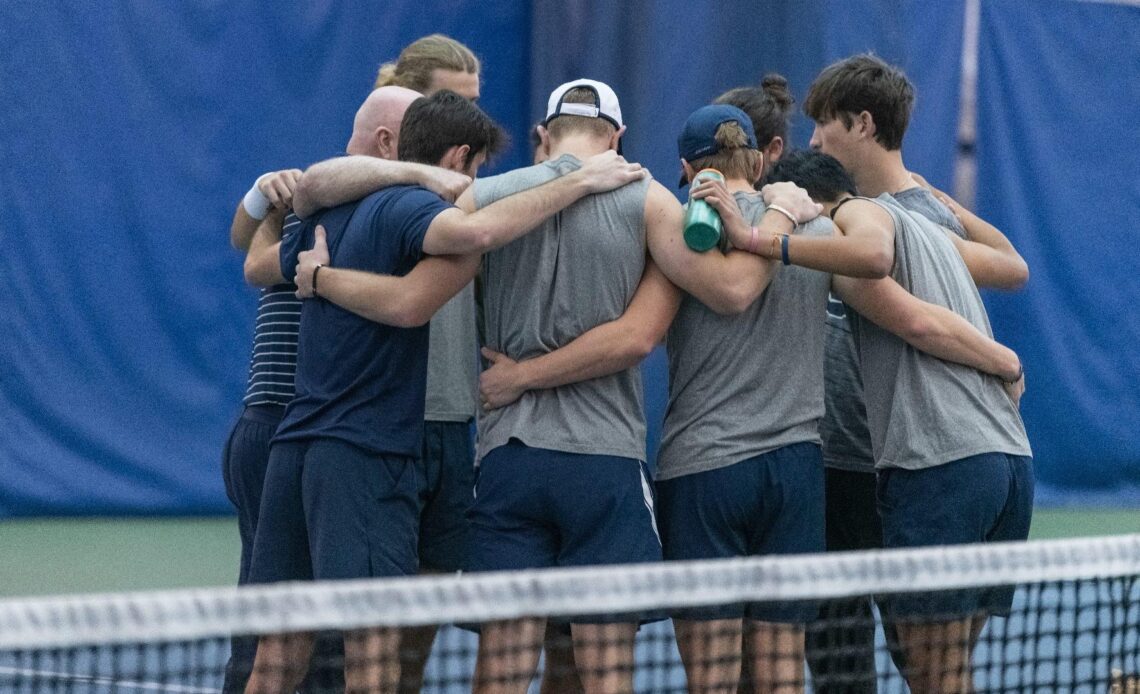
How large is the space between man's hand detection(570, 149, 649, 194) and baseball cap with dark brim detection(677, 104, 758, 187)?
0.15 m

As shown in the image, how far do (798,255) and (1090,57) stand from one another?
6060 mm

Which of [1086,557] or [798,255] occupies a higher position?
[798,255]

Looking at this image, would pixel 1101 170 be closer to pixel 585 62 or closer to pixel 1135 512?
pixel 1135 512

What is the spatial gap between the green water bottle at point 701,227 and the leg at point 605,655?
2.38 feet

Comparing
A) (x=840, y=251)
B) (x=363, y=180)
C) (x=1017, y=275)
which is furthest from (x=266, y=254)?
(x=1017, y=275)

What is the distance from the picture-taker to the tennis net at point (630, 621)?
203 cm

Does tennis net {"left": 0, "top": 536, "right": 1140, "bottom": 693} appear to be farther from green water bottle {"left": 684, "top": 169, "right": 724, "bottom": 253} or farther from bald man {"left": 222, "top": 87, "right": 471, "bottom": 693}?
green water bottle {"left": 684, "top": 169, "right": 724, "bottom": 253}

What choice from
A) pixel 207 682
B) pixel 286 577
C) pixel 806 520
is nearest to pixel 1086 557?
pixel 806 520

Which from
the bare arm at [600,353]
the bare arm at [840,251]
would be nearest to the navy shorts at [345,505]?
the bare arm at [600,353]

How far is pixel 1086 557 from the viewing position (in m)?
2.60

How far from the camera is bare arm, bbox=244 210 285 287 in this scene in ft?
10.9

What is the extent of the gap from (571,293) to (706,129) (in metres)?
0.44

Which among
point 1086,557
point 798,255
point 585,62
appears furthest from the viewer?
point 585,62

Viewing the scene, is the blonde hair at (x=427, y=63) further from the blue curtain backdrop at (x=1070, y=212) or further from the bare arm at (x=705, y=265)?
the blue curtain backdrop at (x=1070, y=212)
